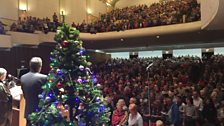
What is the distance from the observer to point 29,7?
22.7 m

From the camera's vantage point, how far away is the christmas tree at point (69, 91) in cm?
446

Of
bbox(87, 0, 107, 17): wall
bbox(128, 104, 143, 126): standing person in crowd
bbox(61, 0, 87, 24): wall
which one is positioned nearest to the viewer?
bbox(128, 104, 143, 126): standing person in crowd

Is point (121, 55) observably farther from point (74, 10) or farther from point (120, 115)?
point (120, 115)

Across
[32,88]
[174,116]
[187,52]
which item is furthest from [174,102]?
[187,52]

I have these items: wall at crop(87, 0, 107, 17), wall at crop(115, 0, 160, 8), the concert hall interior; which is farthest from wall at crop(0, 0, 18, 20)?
wall at crop(115, 0, 160, 8)

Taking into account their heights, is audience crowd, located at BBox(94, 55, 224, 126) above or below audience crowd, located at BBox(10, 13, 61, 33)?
below

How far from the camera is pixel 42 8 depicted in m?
23.7

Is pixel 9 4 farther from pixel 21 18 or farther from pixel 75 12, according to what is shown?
pixel 75 12

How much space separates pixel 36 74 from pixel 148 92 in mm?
6381

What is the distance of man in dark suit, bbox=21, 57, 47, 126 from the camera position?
4570 mm

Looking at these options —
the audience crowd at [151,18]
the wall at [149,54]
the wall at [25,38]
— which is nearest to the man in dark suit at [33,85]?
the wall at [25,38]

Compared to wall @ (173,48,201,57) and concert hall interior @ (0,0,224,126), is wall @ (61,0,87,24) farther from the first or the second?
wall @ (173,48,201,57)

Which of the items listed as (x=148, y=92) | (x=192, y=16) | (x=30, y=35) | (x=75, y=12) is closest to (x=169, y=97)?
(x=148, y=92)

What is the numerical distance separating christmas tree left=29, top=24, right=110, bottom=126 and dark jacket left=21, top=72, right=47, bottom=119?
4.8 inches
